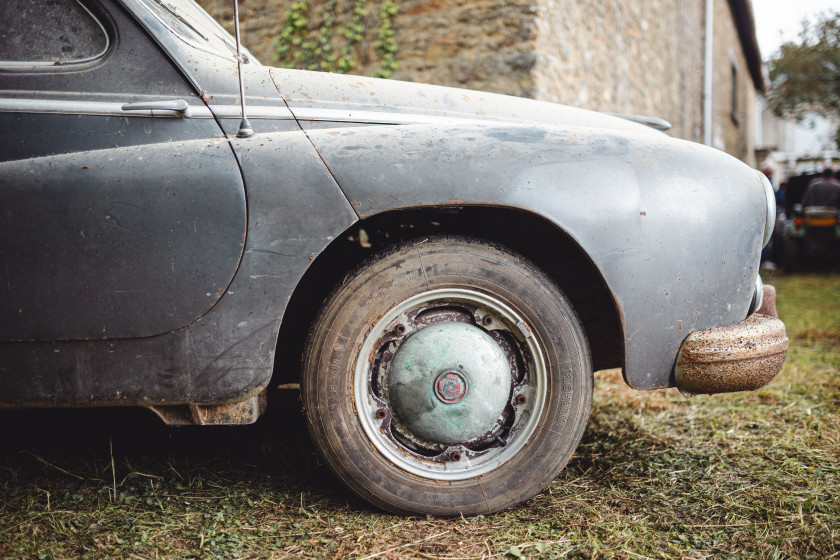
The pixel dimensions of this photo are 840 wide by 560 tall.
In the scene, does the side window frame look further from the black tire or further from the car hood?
the black tire

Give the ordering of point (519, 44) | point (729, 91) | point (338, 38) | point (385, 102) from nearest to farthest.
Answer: point (385, 102), point (519, 44), point (338, 38), point (729, 91)

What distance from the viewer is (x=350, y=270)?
182cm

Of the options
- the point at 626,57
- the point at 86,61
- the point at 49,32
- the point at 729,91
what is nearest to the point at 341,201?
the point at 86,61

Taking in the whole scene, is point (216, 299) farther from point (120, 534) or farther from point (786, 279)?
point (786, 279)

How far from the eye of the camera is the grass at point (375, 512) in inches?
66.1

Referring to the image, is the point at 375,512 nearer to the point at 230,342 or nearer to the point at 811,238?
the point at 230,342

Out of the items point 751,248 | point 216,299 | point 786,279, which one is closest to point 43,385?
point 216,299

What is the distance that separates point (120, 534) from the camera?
1.74 metres

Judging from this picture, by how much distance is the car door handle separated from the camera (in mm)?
1711

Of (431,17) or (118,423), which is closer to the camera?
(118,423)

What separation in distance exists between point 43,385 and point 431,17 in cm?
492

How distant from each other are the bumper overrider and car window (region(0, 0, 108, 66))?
1.97m

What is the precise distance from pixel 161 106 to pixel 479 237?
101cm

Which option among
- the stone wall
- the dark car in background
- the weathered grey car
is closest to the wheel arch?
the weathered grey car
